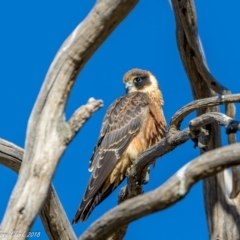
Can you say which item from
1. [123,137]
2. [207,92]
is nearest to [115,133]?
[123,137]

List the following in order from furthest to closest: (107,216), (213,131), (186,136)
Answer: (213,131), (186,136), (107,216)

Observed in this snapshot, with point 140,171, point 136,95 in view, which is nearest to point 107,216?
point 140,171

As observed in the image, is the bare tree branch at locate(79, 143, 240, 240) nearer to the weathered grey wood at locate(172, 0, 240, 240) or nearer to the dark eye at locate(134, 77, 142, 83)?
the weathered grey wood at locate(172, 0, 240, 240)

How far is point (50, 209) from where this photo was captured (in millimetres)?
5148

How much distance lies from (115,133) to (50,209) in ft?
6.61

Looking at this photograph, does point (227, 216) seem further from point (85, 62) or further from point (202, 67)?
point (85, 62)

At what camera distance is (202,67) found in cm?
A: 584

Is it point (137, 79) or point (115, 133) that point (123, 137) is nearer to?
point (115, 133)

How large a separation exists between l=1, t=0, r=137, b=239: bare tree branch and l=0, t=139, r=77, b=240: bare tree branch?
1.11 m

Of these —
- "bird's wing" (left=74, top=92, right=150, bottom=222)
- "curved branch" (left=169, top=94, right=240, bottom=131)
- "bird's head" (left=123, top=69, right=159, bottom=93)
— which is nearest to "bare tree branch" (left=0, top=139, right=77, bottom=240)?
"curved branch" (left=169, top=94, right=240, bottom=131)

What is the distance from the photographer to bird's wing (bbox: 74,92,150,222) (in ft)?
21.9

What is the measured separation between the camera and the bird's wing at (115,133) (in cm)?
669

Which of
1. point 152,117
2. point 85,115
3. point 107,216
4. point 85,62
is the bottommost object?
point 107,216

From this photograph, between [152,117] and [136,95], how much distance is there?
34cm
